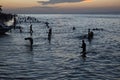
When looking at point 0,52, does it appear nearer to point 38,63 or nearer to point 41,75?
point 38,63

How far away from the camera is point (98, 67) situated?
1249 inches

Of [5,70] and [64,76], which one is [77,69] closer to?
[64,76]

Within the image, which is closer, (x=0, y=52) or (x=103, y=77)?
(x=103, y=77)

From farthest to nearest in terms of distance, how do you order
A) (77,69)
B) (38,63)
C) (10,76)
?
Answer: (38,63) < (77,69) < (10,76)

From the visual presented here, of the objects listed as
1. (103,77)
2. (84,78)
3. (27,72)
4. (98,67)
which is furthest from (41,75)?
(98,67)

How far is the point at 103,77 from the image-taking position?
26344 mm

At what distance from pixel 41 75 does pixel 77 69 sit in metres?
5.68

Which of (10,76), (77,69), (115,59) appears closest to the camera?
(10,76)

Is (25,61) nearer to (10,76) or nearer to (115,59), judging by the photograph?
(10,76)

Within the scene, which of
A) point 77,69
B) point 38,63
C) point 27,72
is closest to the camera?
point 27,72

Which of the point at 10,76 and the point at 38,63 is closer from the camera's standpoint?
the point at 10,76

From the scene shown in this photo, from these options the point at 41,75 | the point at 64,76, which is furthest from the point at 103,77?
the point at 41,75

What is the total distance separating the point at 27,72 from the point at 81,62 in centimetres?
970

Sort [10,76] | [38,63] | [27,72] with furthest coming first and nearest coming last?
[38,63] < [27,72] < [10,76]
